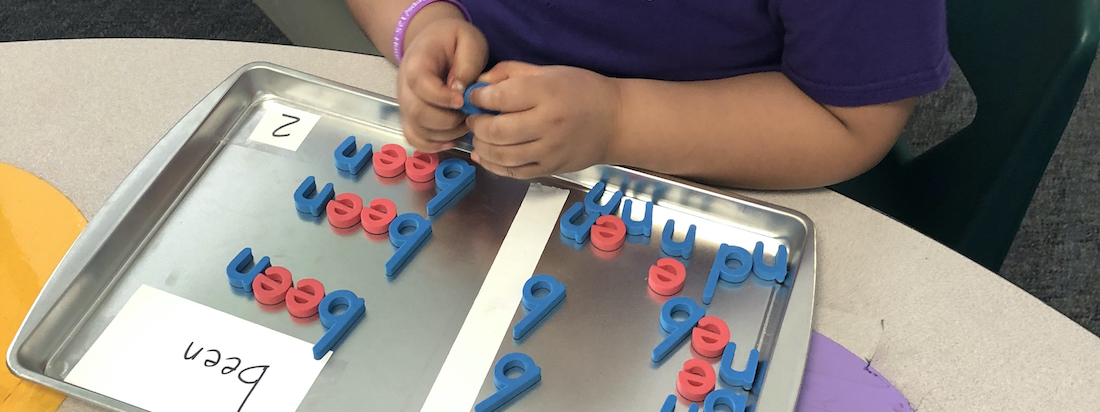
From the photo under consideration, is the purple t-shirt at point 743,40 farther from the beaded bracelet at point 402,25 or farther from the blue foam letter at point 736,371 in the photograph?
the blue foam letter at point 736,371

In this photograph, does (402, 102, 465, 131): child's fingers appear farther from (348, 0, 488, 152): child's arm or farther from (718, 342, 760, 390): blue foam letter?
(718, 342, 760, 390): blue foam letter

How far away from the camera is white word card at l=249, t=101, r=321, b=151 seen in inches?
23.1

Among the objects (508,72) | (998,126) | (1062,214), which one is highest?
(508,72)

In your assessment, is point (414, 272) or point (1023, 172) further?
point (1023, 172)

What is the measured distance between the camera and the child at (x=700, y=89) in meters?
0.51

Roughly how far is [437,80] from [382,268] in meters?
0.13

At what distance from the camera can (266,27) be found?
1.50 m

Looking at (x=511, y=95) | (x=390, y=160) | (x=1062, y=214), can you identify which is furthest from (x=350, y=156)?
(x=1062, y=214)

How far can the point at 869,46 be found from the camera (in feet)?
1.67

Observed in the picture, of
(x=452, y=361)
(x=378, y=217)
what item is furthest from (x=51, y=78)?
(x=452, y=361)

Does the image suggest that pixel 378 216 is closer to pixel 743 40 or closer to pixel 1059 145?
pixel 743 40

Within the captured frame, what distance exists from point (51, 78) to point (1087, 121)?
150cm

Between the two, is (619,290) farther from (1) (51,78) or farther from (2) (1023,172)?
(1) (51,78)

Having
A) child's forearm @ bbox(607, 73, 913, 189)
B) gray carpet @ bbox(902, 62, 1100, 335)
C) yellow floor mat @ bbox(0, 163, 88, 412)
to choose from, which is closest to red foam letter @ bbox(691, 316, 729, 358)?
child's forearm @ bbox(607, 73, 913, 189)
